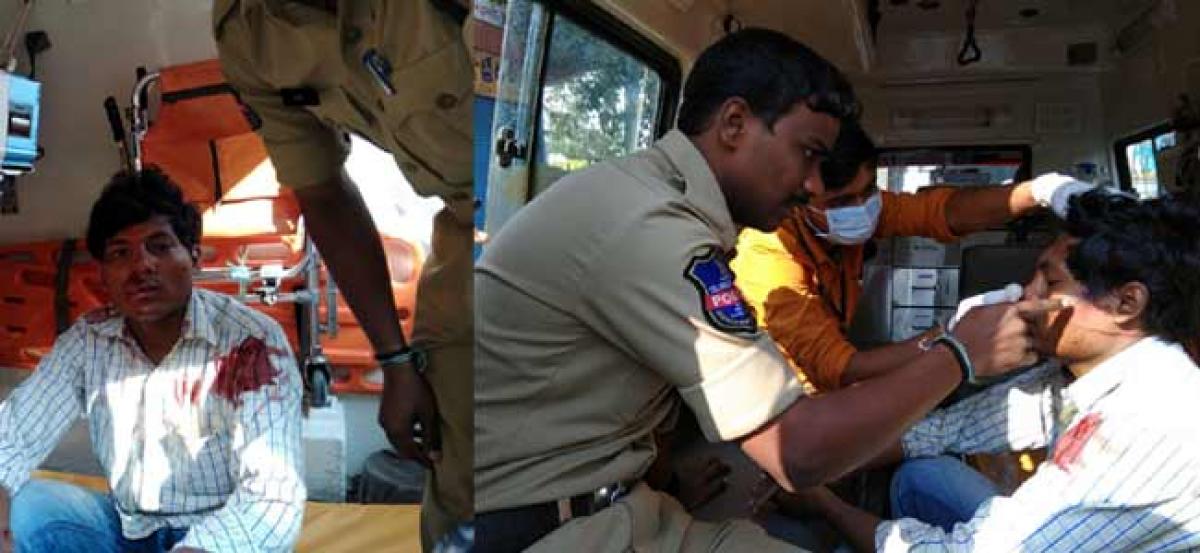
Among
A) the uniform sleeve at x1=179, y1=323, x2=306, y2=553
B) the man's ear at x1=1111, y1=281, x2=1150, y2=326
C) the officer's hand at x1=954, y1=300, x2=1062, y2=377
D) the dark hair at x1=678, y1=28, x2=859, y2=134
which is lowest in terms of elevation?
the uniform sleeve at x1=179, y1=323, x2=306, y2=553

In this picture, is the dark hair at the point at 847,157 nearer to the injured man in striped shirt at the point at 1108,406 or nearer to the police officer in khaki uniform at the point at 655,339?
the police officer in khaki uniform at the point at 655,339

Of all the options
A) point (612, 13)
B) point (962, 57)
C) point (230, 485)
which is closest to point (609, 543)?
point (230, 485)

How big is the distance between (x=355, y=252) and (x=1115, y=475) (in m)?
1.19

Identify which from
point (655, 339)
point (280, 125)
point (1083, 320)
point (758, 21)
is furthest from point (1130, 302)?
point (280, 125)

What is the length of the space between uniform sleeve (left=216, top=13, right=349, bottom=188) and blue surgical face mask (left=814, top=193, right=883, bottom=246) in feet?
4.14

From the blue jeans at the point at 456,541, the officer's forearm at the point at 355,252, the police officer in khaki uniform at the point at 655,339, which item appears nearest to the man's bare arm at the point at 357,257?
the officer's forearm at the point at 355,252

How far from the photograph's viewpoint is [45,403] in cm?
72

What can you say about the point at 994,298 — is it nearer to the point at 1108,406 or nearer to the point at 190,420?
the point at 1108,406

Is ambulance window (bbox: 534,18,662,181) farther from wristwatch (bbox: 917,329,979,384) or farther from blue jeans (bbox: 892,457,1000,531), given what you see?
blue jeans (bbox: 892,457,1000,531)

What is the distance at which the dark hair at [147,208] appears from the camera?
0.67 m

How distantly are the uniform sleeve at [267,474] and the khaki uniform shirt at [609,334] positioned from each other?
31 cm

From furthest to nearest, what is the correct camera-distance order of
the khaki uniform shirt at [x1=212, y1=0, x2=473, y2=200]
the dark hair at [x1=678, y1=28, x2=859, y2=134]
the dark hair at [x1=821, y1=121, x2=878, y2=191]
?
the dark hair at [x1=821, y1=121, x2=878, y2=191] → the dark hair at [x1=678, y1=28, x2=859, y2=134] → the khaki uniform shirt at [x1=212, y1=0, x2=473, y2=200]

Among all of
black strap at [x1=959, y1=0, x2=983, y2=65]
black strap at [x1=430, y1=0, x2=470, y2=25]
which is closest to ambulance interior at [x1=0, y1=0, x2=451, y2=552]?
black strap at [x1=430, y1=0, x2=470, y2=25]

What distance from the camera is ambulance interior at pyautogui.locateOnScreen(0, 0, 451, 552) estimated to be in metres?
0.67
